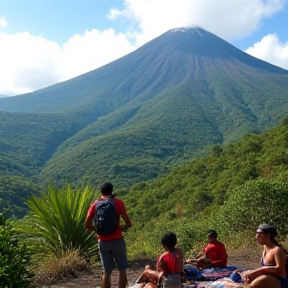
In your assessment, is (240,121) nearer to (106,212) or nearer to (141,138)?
(141,138)

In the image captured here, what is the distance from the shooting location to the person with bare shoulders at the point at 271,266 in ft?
12.1

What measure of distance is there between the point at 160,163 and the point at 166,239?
205ft

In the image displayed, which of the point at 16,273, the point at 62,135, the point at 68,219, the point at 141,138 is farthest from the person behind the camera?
the point at 62,135

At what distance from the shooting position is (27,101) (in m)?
139

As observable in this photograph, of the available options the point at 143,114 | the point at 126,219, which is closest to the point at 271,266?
the point at 126,219

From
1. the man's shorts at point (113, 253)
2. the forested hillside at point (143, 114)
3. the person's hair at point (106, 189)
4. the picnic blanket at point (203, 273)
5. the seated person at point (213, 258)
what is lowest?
the picnic blanket at point (203, 273)

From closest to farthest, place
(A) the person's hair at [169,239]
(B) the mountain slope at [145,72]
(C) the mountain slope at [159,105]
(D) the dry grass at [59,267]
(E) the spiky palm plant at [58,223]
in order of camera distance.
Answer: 1. (A) the person's hair at [169,239]
2. (D) the dry grass at [59,267]
3. (E) the spiky palm plant at [58,223]
4. (C) the mountain slope at [159,105]
5. (B) the mountain slope at [145,72]

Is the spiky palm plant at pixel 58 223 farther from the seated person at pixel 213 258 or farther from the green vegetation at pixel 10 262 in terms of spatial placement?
the green vegetation at pixel 10 262

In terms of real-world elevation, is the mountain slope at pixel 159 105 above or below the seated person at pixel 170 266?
above

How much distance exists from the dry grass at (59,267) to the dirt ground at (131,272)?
92 mm

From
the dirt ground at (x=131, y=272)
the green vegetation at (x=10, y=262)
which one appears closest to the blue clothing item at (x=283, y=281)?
the dirt ground at (x=131, y=272)

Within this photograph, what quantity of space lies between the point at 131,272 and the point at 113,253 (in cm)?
188

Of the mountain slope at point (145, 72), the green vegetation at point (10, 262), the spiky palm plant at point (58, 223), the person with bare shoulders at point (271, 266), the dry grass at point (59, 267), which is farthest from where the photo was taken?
the mountain slope at point (145, 72)

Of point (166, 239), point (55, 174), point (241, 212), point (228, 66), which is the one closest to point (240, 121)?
point (55, 174)
